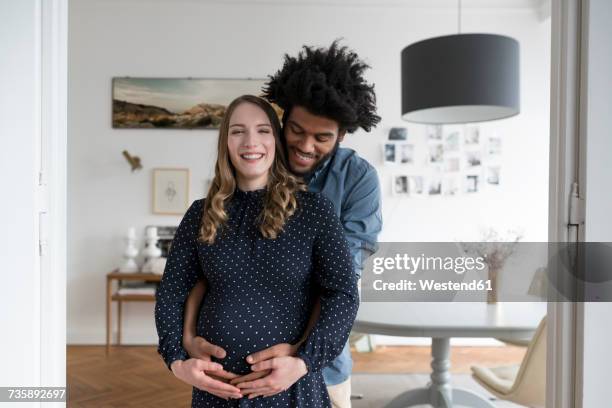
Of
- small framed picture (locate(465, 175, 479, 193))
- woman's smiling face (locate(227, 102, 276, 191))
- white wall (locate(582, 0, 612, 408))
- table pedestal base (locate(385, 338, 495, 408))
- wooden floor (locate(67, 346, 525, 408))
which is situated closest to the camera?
white wall (locate(582, 0, 612, 408))

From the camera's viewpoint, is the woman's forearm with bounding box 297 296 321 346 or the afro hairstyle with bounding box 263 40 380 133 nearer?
the woman's forearm with bounding box 297 296 321 346

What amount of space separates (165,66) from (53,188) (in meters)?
3.87

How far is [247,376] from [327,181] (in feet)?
1.96

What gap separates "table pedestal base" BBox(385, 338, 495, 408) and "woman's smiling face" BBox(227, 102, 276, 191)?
2.22m

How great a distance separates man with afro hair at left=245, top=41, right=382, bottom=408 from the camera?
1443 millimetres

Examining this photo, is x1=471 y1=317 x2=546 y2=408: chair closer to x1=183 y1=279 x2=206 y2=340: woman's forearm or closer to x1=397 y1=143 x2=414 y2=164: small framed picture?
x1=183 y1=279 x2=206 y2=340: woman's forearm

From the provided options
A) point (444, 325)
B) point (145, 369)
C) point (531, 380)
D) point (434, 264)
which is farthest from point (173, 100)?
point (531, 380)

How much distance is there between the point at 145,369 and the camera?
13.9ft

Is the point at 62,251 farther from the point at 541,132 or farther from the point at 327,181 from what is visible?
the point at 541,132

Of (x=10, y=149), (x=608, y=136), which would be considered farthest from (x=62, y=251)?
(x=608, y=136)

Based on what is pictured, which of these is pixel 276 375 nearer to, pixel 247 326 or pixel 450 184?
pixel 247 326

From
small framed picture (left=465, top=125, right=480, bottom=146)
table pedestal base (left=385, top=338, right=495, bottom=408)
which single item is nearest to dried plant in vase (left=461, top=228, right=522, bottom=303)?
table pedestal base (left=385, top=338, right=495, bottom=408)

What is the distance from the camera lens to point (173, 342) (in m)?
1.29

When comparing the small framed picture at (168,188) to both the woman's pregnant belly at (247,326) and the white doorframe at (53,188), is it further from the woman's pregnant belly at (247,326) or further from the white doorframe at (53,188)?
the woman's pregnant belly at (247,326)
